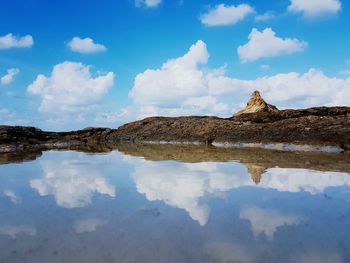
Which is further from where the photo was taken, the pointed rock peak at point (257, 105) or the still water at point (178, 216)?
the pointed rock peak at point (257, 105)

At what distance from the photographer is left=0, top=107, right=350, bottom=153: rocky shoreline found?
2247 centimetres

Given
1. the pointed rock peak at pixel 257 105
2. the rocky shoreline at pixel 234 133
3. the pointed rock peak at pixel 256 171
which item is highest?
the pointed rock peak at pixel 257 105

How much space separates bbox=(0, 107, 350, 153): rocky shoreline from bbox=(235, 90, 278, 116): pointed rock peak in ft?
8.31

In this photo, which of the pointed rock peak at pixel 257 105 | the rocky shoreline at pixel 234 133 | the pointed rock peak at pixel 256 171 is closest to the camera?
the pointed rock peak at pixel 256 171

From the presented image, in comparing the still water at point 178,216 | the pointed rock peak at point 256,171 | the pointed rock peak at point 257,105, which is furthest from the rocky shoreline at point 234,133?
the still water at point 178,216

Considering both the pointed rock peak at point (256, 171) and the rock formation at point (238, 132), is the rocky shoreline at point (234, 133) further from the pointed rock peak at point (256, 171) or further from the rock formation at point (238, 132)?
the pointed rock peak at point (256, 171)

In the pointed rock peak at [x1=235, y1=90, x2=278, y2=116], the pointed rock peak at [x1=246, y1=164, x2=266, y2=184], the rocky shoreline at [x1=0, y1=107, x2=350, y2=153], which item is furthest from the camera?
the pointed rock peak at [x1=235, y1=90, x2=278, y2=116]

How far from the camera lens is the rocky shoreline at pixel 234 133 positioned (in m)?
22.5

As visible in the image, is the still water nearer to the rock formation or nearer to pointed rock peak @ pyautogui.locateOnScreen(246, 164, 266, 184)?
pointed rock peak @ pyautogui.locateOnScreen(246, 164, 266, 184)

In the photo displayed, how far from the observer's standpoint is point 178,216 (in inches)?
263

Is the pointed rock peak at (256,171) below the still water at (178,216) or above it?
above

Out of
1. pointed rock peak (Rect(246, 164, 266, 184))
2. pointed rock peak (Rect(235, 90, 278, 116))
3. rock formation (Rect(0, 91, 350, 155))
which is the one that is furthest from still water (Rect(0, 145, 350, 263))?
pointed rock peak (Rect(235, 90, 278, 116))

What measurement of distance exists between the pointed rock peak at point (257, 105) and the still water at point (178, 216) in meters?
25.8

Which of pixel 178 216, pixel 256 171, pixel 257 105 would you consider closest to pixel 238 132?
pixel 257 105
